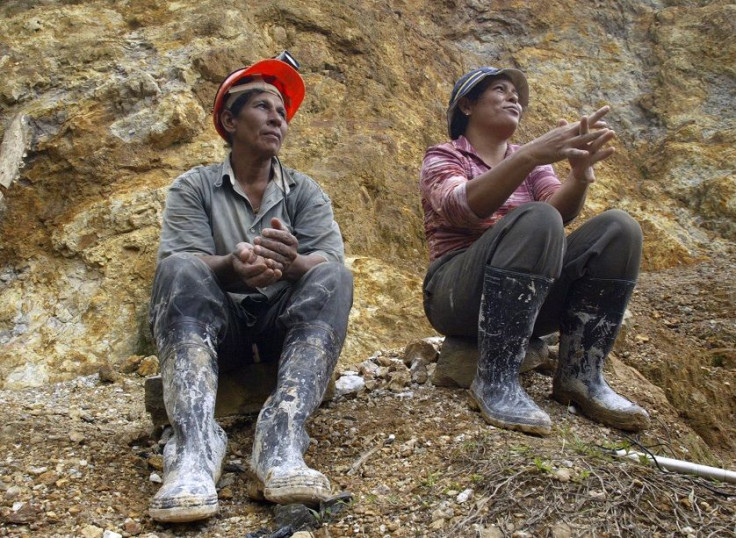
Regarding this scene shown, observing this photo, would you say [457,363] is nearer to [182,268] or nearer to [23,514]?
[182,268]

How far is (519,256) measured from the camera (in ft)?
8.86

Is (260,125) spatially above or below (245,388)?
above

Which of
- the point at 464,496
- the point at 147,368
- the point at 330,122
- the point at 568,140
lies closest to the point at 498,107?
the point at 568,140

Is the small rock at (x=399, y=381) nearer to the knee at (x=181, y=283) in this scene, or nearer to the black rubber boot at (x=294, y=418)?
the black rubber boot at (x=294, y=418)

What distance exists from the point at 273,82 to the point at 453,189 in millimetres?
1063

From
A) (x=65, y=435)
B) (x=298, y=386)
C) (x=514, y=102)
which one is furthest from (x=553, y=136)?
(x=65, y=435)

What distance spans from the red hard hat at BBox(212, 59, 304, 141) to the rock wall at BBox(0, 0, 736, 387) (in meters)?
1.90

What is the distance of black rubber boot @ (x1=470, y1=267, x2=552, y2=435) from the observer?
8.83 feet

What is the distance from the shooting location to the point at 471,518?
6.73 ft

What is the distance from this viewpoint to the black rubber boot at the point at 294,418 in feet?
7.09

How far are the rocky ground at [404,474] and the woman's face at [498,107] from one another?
117cm

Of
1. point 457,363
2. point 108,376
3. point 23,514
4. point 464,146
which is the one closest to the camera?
point 23,514

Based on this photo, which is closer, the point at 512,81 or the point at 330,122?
the point at 512,81

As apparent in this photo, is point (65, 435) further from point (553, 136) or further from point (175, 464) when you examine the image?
point (553, 136)
